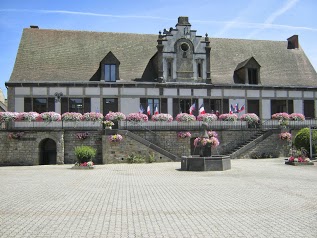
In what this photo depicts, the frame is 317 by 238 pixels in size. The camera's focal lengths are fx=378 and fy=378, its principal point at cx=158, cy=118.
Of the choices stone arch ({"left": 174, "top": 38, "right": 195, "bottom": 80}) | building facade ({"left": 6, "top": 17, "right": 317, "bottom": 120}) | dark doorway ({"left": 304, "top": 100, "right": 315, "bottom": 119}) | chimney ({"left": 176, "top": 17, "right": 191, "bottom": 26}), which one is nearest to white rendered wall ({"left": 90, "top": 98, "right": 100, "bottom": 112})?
building facade ({"left": 6, "top": 17, "right": 317, "bottom": 120})

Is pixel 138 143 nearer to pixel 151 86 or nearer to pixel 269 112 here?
pixel 151 86

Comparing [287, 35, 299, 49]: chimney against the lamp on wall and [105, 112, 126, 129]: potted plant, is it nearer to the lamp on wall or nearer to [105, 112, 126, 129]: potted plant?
[105, 112, 126, 129]: potted plant

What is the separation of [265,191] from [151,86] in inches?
728

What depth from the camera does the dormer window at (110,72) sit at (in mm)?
28875

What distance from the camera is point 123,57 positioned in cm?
3147

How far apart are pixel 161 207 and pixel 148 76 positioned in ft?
70.4

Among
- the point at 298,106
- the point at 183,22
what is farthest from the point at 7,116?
the point at 298,106

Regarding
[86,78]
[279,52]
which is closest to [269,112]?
[279,52]

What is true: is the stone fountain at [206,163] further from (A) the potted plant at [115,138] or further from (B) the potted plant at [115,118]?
(B) the potted plant at [115,118]

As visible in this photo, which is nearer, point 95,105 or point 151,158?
point 151,158

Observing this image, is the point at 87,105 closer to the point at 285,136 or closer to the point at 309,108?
the point at 285,136

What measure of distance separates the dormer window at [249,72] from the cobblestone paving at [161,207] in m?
17.2

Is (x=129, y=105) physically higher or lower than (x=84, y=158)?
higher

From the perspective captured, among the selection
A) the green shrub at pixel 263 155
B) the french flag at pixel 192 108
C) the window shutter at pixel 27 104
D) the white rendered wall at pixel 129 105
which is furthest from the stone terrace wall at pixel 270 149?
the window shutter at pixel 27 104
